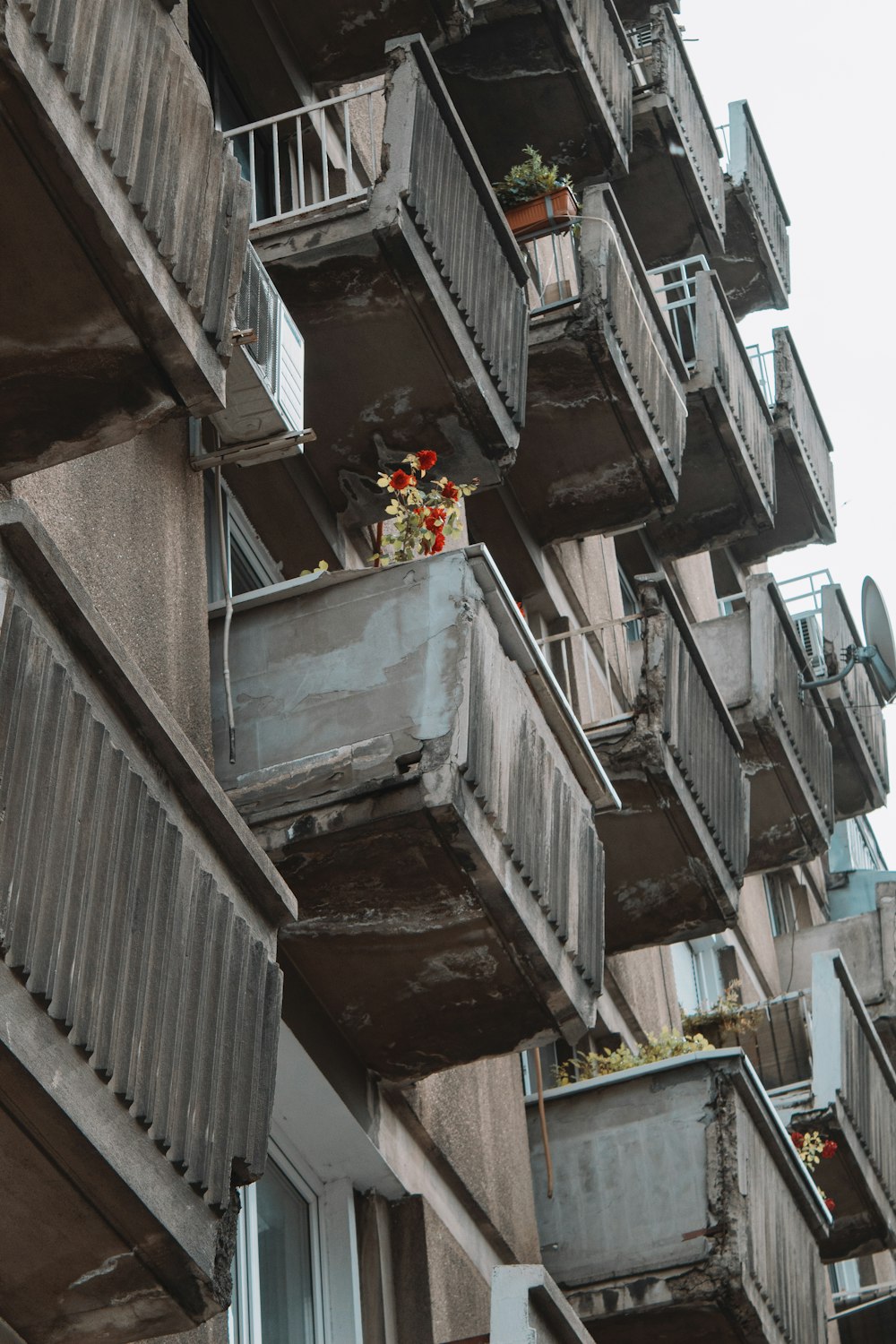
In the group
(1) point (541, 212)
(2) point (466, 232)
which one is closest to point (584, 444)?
(1) point (541, 212)

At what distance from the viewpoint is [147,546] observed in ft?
25.3

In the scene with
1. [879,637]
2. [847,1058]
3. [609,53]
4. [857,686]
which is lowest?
[847,1058]

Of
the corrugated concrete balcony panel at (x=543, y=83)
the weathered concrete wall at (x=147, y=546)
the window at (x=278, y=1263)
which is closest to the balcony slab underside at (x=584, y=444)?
the corrugated concrete balcony panel at (x=543, y=83)

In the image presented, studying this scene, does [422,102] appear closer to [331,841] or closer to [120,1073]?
[331,841]

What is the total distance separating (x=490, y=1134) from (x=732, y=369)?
766 cm

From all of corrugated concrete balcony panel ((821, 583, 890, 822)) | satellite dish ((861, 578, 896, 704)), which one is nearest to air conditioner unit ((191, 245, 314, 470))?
satellite dish ((861, 578, 896, 704))

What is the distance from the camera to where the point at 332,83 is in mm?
11586

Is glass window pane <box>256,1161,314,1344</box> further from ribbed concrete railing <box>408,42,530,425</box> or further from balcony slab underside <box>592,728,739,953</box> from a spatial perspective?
balcony slab underside <box>592,728,739,953</box>

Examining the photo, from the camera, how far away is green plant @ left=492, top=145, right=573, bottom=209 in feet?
45.9

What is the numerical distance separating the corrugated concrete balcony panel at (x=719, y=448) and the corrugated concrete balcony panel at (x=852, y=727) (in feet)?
7.58

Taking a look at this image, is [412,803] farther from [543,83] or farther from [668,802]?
[543,83]

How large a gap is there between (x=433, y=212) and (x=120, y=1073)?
18.3 ft

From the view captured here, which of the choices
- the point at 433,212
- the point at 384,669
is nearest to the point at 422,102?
the point at 433,212

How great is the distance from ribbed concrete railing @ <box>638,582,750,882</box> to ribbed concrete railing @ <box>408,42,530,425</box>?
253 centimetres
